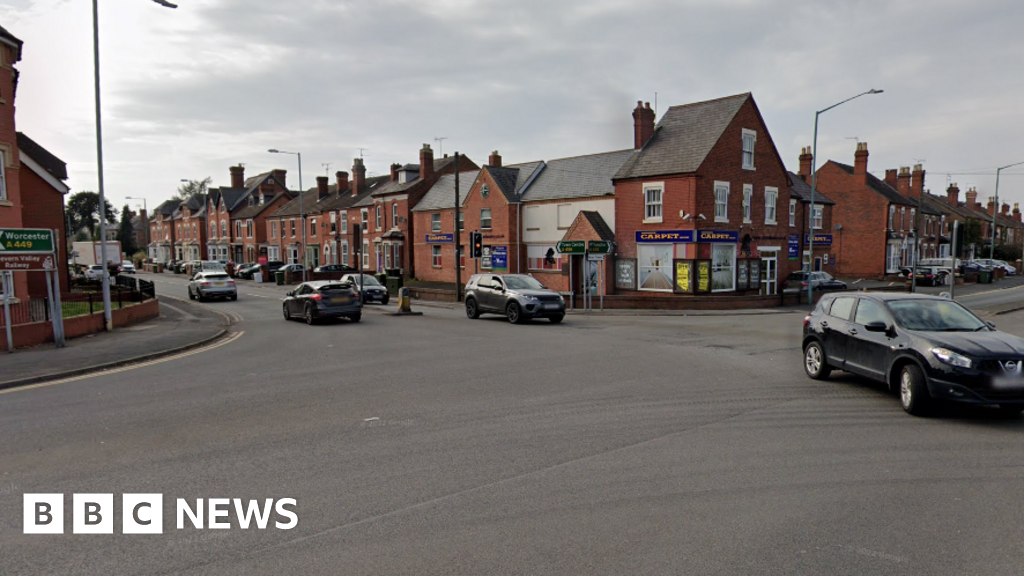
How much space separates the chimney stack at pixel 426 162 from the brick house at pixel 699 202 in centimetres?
2032

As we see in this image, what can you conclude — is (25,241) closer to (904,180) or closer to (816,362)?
(816,362)

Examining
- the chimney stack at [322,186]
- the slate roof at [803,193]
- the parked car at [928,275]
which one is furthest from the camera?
the chimney stack at [322,186]

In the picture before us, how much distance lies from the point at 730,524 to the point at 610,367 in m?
6.99

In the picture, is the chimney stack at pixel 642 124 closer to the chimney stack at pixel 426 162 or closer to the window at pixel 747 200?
the window at pixel 747 200

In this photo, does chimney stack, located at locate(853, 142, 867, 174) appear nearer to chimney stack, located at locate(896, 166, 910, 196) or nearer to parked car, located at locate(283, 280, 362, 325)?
chimney stack, located at locate(896, 166, 910, 196)

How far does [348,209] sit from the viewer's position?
57281 millimetres

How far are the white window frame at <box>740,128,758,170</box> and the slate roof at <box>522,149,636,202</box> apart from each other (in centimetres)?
550

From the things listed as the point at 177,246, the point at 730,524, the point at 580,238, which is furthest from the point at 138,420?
the point at 177,246

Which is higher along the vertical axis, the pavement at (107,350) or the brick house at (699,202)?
the brick house at (699,202)

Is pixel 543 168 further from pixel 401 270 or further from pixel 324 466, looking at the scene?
pixel 324 466

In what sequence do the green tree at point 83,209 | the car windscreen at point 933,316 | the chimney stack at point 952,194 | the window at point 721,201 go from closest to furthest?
1. the car windscreen at point 933,316
2. the window at point 721,201
3. the chimney stack at point 952,194
4. the green tree at point 83,209

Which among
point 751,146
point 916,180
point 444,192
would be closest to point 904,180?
point 916,180

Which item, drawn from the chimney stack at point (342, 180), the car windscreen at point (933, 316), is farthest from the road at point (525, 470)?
the chimney stack at point (342, 180)

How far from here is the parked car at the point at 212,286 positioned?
33.4m
